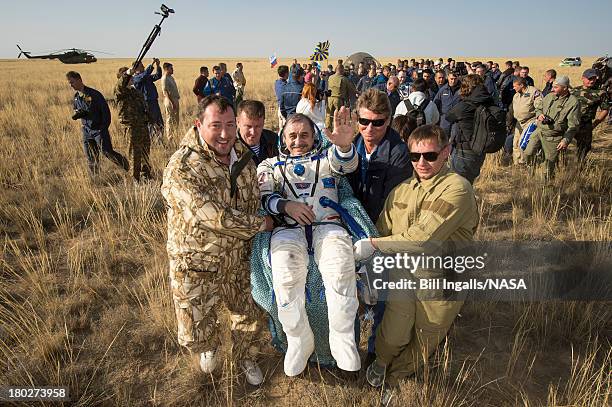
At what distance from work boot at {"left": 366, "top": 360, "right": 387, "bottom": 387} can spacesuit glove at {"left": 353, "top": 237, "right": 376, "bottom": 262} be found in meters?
0.86

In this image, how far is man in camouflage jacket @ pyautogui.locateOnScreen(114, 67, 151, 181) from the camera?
21.3 ft

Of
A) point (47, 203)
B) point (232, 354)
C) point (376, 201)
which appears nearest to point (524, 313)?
point (376, 201)

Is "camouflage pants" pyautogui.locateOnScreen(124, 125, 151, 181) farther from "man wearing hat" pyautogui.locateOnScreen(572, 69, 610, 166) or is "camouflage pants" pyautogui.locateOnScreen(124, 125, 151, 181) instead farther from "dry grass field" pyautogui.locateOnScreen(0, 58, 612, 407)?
"man wearing hat" pyautogui.locateOnScreen(572, 69, 610, 166)

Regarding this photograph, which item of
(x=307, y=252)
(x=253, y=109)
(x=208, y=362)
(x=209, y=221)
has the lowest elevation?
(x=208, y=362)

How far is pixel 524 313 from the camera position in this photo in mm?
3121

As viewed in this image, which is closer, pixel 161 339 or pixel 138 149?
pixel 161 339

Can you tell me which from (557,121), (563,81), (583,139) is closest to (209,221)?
(557,121)

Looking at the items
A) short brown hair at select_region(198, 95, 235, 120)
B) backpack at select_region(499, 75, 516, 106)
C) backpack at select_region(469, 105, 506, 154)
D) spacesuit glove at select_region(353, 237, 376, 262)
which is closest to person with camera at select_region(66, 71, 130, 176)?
short brown hair at select_region(198, 95, 235, 120)

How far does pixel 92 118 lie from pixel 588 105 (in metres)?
9.22

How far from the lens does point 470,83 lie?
15.7 feet

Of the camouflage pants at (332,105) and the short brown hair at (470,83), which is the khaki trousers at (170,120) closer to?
the camouflage pants at (332,105)

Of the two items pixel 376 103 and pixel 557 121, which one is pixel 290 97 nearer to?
pixel 557 121

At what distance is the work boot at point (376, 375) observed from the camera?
2.48 meters

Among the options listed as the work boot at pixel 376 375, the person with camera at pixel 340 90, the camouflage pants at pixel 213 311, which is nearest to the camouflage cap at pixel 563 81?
the person with camera at pixel 340 90
